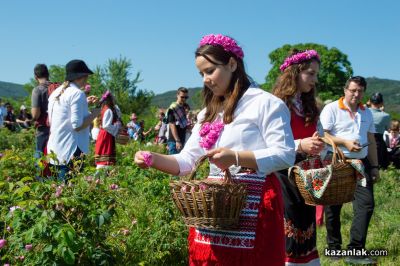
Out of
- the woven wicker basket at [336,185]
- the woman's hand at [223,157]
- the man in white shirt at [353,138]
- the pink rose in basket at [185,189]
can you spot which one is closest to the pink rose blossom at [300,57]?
the woven wicker basket at [336,185]

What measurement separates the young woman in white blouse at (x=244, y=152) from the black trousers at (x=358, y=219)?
2900 mm

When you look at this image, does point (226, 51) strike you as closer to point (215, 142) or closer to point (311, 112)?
point (215, 142)

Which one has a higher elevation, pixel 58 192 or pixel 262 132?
pixel 262 132

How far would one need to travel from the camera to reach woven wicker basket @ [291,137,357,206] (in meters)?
3.63

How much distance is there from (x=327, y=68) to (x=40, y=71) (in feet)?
201

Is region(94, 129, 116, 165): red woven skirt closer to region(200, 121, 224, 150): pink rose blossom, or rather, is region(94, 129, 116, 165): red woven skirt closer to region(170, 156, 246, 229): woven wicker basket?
region(200, 121, 224, 150): pink rose blossom

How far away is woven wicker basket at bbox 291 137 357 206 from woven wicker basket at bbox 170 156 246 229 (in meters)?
1.35

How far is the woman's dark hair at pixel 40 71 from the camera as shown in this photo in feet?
20.9

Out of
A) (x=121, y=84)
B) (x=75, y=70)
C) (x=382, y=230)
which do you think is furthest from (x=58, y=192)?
(x=121, y=84)

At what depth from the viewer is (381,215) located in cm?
649

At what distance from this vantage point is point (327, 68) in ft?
214

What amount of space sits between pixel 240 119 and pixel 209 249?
1.91ft

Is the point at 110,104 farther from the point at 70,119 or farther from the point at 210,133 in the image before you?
the point at 210,133

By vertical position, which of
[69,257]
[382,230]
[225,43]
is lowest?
[382,230]
